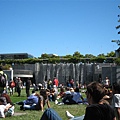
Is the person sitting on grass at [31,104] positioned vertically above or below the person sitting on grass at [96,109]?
below

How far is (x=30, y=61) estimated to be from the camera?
256 ft

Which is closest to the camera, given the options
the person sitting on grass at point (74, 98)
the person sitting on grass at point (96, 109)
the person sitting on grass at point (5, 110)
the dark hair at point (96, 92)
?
the person sitting on grass at point (96, 109)

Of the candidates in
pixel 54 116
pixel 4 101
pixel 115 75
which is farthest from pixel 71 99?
pixel 115 75

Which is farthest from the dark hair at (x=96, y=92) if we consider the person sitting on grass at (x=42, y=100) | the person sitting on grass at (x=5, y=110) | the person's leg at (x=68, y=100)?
the person's leg at (x=68, y=100)

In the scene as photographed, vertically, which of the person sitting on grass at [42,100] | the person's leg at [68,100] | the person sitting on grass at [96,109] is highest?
the person sitting on grass at [96,109]

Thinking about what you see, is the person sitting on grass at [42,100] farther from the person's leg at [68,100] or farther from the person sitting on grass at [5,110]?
the person's leg at [68,100]

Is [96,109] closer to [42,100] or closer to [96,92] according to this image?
[96,92]

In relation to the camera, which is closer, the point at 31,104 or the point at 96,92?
the point at 96,92

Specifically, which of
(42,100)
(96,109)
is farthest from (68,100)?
(96,109)

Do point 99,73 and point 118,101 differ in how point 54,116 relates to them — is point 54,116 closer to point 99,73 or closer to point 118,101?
point 118,101

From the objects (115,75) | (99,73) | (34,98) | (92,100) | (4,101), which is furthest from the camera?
(99,73)

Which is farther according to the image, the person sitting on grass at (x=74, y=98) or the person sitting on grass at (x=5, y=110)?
the person sitting on grass at (x=74, y=98)

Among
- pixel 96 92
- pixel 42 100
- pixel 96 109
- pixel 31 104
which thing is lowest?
pixel 31 104

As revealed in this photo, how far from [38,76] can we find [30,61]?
21.2 meters
